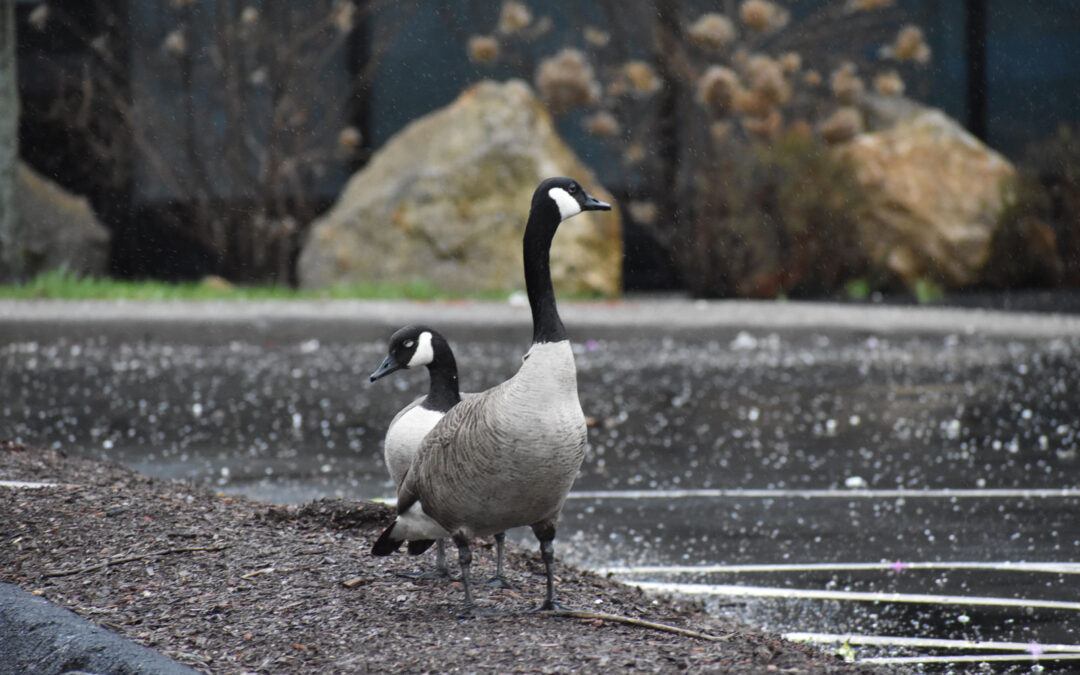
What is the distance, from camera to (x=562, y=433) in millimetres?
3195

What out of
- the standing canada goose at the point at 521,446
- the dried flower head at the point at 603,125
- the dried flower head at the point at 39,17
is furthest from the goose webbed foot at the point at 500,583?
the dried flower head at the point at 39,17

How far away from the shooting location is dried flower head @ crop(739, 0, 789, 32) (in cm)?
1316

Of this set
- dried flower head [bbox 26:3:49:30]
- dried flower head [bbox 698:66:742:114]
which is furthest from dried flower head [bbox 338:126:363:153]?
dried flower head [bbox 698:66:742:114]

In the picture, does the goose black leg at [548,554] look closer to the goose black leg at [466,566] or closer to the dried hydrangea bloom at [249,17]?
the goose black leg at [466,566]

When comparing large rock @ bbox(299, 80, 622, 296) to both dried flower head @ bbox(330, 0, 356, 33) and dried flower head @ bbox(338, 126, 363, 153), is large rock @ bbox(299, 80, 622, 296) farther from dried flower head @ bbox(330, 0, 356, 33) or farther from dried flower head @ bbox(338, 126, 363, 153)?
dried flower head @ bbox(330, 0, 356, 33)

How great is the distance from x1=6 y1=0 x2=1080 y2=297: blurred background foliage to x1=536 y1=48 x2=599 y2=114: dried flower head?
0.03 meters

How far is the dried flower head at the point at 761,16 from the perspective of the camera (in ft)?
43.2

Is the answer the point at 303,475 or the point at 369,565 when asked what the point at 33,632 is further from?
the point at 303,475

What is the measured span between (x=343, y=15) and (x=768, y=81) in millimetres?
4607

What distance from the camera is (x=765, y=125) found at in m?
12.8

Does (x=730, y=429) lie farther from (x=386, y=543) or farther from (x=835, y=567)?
(x=386, y=543)

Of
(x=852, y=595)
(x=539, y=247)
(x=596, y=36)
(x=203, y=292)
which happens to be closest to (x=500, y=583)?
(x=539, y=247)

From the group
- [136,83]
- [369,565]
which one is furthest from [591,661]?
[136,83]

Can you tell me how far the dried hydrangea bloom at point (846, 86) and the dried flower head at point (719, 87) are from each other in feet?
4.36
